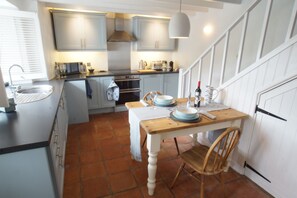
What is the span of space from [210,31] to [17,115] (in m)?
3.50

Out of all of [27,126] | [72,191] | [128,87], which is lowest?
[72,191]

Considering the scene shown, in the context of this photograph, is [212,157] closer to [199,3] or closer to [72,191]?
[72,191]

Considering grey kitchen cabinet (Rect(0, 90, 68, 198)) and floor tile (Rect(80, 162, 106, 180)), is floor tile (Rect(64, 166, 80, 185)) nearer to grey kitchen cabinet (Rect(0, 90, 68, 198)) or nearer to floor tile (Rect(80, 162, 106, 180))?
floor tile (Rect(80, 162, 106, 180))

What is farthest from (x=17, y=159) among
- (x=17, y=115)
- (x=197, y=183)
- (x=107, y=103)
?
(x=107, y=103)

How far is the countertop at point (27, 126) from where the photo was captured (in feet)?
3.58

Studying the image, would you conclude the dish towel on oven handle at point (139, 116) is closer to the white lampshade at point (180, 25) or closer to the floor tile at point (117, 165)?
the floor tile at point (117, 165)

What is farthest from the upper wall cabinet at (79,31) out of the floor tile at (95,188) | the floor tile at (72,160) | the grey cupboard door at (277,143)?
the grey cupboard door at (277,143)

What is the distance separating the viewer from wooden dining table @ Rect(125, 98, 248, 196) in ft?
5.14

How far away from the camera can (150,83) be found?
421 cm

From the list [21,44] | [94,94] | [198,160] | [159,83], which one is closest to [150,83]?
[159,83]

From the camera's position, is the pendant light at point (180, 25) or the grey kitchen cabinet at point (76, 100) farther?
the grey kitchen cabinet at point (76, 100)

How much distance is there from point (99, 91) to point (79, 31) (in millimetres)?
1319

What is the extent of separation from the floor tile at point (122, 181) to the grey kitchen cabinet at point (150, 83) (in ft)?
7.70

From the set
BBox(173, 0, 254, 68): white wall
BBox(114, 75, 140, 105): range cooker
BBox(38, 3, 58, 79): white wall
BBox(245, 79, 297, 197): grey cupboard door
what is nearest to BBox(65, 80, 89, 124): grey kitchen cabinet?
BBox(38, 3, 58, 79): white wall
